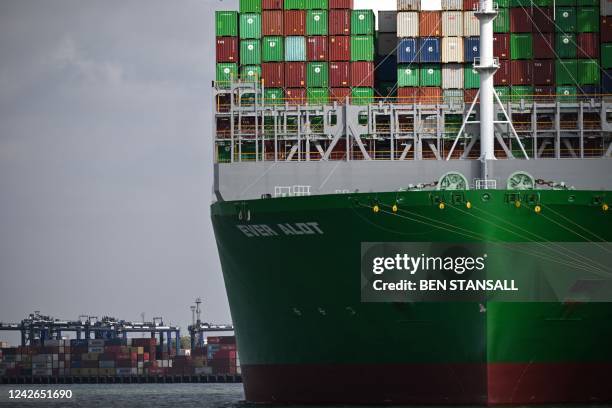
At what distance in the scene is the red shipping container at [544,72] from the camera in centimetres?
5719

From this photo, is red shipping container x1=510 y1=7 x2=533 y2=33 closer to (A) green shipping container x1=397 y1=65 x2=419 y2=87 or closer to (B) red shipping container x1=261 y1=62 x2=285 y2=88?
(A) green shipping container x1=397 y1=65 x2=419 y2=87

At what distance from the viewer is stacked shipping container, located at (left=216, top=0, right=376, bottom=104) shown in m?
57.7

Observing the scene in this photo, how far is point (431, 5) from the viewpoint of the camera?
2304 inches

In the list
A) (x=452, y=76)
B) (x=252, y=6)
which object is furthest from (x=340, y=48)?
(x=452, y=76)

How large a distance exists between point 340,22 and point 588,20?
929 cm

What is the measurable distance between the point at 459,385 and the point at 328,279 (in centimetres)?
534

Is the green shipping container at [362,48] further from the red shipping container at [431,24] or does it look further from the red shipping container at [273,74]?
the red shipping container at [273,74]

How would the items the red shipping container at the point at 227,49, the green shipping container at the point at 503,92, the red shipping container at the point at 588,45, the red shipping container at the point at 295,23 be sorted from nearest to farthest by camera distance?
the green shipping container at the point at 503,92 < the red shipping container at the point at 588,45 < the red shipping container at the point at 295,23 < the red shipping container at the point at 227,49

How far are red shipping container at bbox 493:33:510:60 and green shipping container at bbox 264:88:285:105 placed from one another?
317 inches

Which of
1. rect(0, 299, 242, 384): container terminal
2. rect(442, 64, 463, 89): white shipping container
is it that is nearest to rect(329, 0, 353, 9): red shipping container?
rect(442, 64, 463, 89): white shipping container

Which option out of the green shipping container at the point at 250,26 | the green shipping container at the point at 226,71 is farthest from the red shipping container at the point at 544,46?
the green shipping container at the point at 226,71

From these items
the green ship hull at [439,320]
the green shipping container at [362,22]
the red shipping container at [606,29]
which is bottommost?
the green ship hull at [439,320]

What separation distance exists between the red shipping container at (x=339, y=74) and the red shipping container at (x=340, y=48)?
0.23m

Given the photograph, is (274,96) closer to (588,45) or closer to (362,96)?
(362,96)
